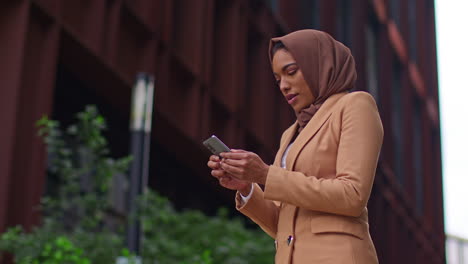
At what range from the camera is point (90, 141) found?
10.5 meters

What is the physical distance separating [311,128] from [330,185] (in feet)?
1.24

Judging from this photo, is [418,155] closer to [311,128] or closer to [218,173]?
[311,128]

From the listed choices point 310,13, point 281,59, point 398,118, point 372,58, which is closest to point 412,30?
point 398,118

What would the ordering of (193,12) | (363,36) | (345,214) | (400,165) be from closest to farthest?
(345,214)
(193,12)
(363,36)
(400,165)

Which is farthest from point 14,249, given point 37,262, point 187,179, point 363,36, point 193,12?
point 363,36

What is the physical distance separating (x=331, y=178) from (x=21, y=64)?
8749 mm

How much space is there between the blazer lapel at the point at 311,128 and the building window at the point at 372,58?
2898 cm

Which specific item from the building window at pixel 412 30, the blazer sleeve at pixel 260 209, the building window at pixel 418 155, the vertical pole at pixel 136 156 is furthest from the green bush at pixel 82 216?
the building window at pixel 412 30

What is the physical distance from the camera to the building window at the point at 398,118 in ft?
123

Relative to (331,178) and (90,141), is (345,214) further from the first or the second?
(90,141)

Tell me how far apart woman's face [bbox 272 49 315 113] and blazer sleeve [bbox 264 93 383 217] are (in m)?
0.26

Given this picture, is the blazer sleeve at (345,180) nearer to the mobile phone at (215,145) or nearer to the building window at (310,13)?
the mobile phone at (215,145)

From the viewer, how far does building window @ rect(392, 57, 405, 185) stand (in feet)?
123

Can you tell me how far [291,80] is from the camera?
3.70 metres
